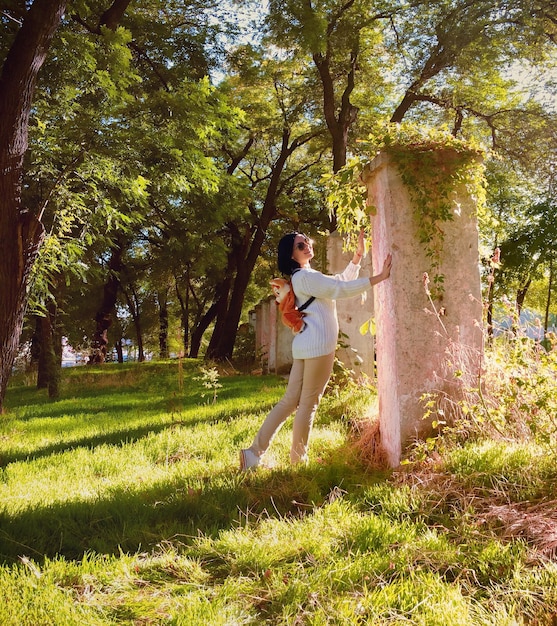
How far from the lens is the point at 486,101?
14344mm

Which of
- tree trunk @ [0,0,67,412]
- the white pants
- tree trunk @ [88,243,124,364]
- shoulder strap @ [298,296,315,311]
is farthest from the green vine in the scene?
tree trunk @ [88,243,124,364]

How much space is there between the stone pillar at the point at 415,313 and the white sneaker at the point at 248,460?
44.3 inches

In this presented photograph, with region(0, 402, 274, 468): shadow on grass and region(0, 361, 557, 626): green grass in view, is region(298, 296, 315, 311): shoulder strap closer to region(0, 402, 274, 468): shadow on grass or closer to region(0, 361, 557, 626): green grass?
region(0, 361, 557, 626): green grass

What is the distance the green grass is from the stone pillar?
0.53 metres

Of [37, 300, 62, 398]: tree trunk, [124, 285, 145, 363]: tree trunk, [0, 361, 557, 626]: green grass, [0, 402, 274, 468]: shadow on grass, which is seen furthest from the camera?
[124, 285, 145, 363]: tree trunk

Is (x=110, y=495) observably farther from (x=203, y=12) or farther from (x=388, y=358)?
(x=203, y=12)

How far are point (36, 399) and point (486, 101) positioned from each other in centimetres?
1317

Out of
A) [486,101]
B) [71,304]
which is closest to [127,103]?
[486,101]

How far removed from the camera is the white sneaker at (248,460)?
15.3 ft

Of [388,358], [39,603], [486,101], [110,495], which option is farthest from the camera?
[486,101]

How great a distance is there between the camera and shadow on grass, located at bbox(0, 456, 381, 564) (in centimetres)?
339

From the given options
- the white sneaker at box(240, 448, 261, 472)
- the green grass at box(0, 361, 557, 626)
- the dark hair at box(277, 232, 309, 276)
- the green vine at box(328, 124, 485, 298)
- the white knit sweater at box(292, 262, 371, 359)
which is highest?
the green vine at box(328, 124, 485, 298)

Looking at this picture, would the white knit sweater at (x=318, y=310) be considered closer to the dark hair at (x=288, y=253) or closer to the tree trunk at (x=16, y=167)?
the dark hair at (x=288, y=253)

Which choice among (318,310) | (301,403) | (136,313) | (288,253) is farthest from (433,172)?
(136,313)
